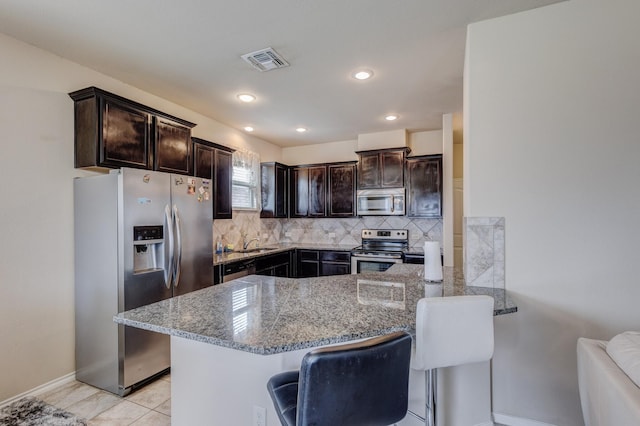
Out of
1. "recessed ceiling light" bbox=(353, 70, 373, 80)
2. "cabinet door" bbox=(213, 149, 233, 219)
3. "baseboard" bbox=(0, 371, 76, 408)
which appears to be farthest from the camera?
"cabinet door" bbox=(213, 149, 233, 219)

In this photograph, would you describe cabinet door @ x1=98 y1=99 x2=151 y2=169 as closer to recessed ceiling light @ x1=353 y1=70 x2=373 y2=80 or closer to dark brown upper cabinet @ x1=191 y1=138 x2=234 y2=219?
dark brown upper cabinet @ x1=191 y1=138 x2=234 y2=219

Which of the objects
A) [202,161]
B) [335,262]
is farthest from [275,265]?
[202,161]

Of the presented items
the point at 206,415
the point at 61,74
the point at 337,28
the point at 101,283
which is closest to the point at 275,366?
the point at 206,415

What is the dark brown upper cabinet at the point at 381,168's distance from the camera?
4.41 metres

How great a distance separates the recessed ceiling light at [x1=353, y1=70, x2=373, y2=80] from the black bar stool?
2.42m

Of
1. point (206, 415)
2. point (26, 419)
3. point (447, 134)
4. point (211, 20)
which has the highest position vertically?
point (211, 20)

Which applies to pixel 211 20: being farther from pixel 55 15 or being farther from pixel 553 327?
pixel 553 327

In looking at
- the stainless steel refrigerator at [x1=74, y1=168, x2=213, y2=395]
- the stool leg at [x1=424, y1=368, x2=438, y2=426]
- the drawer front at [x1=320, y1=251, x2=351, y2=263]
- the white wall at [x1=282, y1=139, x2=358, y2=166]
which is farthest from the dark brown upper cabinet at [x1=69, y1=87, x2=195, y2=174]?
the stool leg at [x1=424, y1=368, x2=438, y2=426]

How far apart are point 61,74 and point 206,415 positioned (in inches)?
114

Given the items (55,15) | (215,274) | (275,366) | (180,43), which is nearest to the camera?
(275,366)

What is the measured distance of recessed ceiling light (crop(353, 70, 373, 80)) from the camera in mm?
2750

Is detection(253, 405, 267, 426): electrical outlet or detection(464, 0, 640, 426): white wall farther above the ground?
detection(464, 0, 640, 426): white wall

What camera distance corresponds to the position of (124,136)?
2684mm

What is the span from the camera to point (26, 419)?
180cm
